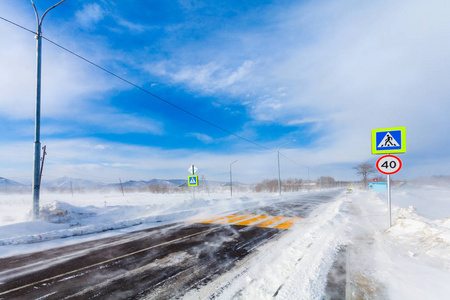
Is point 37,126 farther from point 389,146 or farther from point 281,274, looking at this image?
point 389,146

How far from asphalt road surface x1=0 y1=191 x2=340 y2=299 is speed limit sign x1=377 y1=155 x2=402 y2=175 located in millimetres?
4984

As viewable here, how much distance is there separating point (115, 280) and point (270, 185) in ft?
287

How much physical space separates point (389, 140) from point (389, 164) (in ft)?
2.95

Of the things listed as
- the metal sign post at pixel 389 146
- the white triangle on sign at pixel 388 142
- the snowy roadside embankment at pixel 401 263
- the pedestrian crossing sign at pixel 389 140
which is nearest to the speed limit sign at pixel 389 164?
the metal sign post at pixel 389 146

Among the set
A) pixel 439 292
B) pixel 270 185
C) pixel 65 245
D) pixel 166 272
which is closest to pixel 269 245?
pixel 166 272

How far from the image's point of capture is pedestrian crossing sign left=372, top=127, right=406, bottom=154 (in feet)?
26.1

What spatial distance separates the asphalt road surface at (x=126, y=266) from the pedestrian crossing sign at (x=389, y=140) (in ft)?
17.7

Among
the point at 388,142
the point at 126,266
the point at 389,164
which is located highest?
the point at 388,142

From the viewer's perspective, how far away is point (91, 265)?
531 cm

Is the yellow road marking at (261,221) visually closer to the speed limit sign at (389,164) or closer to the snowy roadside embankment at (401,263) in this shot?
the snowy roadside embankment at (401,263)

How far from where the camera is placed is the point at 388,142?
820 cm

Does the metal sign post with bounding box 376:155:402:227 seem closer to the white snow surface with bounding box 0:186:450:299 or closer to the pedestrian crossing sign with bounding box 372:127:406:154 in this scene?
the pedestrian crossing sign with bounding box 372:127:406:154

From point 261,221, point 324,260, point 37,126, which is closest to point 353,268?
point 324,260

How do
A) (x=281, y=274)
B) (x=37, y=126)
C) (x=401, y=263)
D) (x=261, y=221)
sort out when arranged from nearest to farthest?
1. (x=281, y=274)
2. (x=401, y=263)
3. (x=37, y=126)
4. (x=261, y=221)
